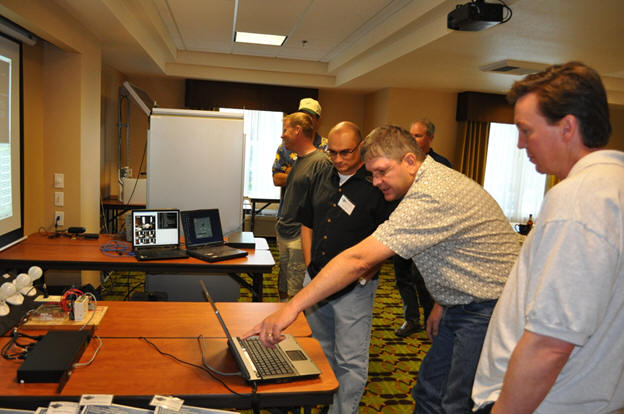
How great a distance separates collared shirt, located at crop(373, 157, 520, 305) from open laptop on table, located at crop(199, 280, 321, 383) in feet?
1.54

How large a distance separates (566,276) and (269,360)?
0.90 metres

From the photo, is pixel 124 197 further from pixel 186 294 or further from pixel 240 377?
pixel 240 377

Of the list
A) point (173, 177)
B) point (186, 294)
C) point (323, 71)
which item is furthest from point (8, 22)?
point (323, 71)

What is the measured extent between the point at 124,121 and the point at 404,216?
622 cm

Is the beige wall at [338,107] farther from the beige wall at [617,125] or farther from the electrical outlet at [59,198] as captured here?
the electrical outlet at [59,198]

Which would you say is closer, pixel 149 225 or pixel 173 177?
pixel 149 225

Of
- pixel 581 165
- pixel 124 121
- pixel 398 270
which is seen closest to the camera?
pixel 581 165

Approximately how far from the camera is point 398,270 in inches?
142

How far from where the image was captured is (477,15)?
2.63m

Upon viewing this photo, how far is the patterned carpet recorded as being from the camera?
8.29 feet

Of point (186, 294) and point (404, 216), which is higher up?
point (404, 216)

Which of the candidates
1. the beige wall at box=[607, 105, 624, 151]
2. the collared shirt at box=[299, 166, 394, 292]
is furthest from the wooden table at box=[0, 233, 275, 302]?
the beige wall at box=[607, 105, 624, 151]

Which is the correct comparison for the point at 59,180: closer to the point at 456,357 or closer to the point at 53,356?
the point at 53,356

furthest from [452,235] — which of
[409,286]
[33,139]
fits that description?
[33,139]
